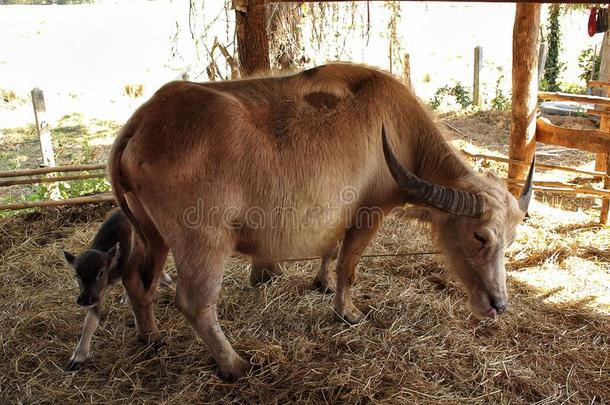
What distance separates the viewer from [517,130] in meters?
Result: 5.92

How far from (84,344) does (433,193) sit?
254 cm

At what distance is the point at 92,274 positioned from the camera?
3.35m

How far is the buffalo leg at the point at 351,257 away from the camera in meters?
3.59

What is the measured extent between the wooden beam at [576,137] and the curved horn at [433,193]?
10.3ft

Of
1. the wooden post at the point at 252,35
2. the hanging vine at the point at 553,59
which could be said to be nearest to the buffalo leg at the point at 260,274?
the wooden post at the point at 252,35

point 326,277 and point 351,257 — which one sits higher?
point 351,257

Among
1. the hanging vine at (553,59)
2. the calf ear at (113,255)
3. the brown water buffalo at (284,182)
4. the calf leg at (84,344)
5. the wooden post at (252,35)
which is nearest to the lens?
the brown water buffalo at (284,182)

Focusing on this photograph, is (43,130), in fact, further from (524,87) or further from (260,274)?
(524,87)

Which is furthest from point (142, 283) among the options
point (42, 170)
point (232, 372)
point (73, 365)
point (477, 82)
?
point (477, 82)

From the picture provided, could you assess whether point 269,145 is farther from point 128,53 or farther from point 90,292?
point 128,53

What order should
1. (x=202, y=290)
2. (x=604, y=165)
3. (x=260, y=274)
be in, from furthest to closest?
(x=604, y=165), (x=260, y=274), (x=202, y=290)

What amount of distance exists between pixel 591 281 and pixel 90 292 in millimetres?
4300

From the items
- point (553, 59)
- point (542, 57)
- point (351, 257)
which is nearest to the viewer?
point (351, 257)

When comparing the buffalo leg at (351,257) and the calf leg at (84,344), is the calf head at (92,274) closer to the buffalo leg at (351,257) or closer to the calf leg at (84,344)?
the calf leg at (84,344)
